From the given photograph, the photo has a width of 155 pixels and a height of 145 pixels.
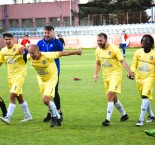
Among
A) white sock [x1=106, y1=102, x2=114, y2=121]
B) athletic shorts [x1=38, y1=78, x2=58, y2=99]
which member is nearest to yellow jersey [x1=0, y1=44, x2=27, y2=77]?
athletic shorts [x1=38, y1=78, x2=58, y2=99]

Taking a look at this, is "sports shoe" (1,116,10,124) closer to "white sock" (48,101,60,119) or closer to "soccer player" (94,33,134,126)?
"white sock" (48,101,60,119)

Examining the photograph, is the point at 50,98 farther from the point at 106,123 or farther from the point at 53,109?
the point at 106,123

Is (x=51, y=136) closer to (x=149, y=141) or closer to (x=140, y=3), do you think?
(x=149, y=141)

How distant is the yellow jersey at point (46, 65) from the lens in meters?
10.2

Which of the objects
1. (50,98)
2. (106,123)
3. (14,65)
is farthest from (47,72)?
(106,123)

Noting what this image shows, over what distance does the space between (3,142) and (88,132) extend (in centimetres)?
171

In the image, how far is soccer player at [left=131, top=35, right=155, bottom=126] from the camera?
10.2 meters

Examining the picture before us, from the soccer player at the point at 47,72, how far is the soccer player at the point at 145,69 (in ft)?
5.26

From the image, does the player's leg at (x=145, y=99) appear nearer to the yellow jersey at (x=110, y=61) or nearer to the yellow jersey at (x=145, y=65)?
the yellow jersey at (x=145, y=65)

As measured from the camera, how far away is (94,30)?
5978cm

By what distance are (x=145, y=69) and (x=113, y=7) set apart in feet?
188

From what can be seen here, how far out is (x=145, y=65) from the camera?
408 inches

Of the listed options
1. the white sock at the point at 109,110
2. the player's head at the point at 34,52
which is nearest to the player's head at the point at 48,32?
the player's head at the point at 34,52

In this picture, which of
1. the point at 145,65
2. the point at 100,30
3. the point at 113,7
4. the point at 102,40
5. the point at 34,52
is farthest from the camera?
the point at 113,7
